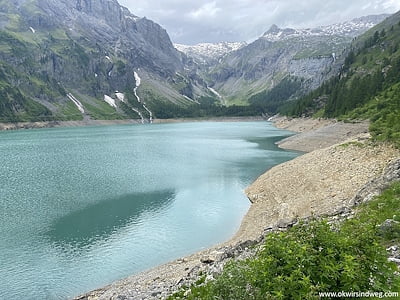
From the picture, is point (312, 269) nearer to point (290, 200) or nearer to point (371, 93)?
Answer: point (290, 200)

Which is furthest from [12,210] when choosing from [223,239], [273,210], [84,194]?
[273,210]

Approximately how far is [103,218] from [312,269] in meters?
33.7

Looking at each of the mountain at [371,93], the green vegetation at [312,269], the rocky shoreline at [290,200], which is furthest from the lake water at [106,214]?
the mountain at [371,93]

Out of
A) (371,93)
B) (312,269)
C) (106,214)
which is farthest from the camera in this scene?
(371,93)

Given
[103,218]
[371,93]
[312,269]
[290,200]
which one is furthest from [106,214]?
[371,93]

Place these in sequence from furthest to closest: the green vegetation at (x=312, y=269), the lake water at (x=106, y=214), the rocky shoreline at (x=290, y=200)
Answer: the lake water at (x=106, y=214), the rocky shoreline at (x=290, y=200), the green vegetation at (x=312, y=269)

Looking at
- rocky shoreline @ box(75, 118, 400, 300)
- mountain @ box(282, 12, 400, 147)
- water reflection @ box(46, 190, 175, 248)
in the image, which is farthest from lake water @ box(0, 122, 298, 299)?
mountain @ box(282, 12, 400, 147)

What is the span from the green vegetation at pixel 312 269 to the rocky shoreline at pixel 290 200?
5.83 meters

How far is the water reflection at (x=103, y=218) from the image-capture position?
35.0m

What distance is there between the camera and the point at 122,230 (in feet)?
121

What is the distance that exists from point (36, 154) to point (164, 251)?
70.9 metres

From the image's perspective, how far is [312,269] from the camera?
10.2 m

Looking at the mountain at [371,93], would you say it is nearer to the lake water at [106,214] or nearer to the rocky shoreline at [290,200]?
the rocky shoreline at [290,200]

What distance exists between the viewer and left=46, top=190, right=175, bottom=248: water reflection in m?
35.0
